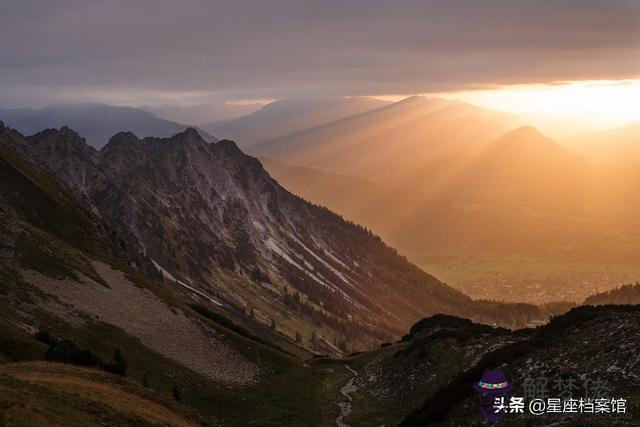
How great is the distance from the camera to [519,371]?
45.0 metres

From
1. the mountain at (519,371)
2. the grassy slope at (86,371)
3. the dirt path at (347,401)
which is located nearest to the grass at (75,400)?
the grassy slope at (86,371)

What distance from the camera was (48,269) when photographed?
78.8m

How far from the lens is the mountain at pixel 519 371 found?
36531 millimetres

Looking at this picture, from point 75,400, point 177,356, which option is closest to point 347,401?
point 177,356

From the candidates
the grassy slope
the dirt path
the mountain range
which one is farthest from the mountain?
the grassy slope

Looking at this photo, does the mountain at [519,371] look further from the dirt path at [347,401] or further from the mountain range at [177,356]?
the dirt path at [347,401]

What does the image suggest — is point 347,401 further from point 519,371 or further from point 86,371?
point 86,371

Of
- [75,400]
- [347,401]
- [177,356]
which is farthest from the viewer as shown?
[177,356]

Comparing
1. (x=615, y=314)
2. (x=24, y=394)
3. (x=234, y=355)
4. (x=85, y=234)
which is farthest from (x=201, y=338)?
(x=615, y=314)

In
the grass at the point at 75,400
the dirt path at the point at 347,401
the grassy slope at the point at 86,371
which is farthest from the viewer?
the dirt path at the point at 347,401

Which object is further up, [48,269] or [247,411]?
[48,269]

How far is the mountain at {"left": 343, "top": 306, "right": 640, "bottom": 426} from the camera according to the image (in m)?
36.5

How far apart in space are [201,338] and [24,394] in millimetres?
50919

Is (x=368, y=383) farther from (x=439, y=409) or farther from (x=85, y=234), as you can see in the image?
(x=85, y=234)
